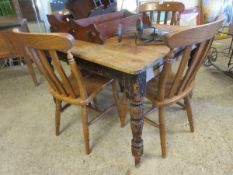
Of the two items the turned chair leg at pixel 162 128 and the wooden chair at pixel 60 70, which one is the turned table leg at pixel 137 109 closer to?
the turned chair leg at pixel 162 128

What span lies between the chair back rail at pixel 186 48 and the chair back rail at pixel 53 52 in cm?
48

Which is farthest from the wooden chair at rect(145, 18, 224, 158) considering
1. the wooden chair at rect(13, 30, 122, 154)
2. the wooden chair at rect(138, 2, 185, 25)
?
the wooden chair at rect(138, 2, 185, 25)

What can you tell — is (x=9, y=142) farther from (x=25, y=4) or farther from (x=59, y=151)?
(x=25, y=4)

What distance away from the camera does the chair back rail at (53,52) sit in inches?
40.3

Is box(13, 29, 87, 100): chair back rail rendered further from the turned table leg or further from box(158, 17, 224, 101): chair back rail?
box(158, 17, 224, 101): chair back rail

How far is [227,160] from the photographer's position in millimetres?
1395

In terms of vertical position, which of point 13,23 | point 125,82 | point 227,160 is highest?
point 13,23

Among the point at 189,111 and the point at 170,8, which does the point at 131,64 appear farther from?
the point at 170,8

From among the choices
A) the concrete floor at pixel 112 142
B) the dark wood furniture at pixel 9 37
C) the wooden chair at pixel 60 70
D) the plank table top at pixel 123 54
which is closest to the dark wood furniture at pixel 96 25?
the plank table top at pixel 123 54

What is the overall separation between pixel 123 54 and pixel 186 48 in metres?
0.34

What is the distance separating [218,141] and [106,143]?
2.77 feet

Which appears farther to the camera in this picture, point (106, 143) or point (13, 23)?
point (13, 23)

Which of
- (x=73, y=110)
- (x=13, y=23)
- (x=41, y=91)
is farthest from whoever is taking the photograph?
(x=41, y=91)

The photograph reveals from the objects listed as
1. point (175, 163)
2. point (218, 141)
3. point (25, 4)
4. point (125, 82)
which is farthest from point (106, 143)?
point (25, 4)
